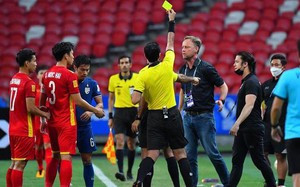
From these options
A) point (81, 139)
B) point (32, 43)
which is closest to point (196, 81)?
point (81, 139)

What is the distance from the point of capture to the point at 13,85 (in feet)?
35.0

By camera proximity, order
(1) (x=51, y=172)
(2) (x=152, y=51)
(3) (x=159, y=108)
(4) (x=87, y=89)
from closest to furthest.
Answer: (2) (x=152, y=51) → (3) (x=159, y=108) → (1) (x=51, y=172) → (4) (x=87, y=89)

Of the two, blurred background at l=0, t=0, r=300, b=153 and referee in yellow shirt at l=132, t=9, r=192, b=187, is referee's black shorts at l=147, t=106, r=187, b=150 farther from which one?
blurred background at l=0, t=0, r=300, b=153

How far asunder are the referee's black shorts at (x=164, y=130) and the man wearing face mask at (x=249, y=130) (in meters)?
0.96

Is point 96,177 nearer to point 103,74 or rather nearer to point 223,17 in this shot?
point 103,74

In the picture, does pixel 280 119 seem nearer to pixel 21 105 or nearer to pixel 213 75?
pixel 213 75

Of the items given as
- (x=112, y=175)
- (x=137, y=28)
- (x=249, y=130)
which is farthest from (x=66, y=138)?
(x=137, y=28)

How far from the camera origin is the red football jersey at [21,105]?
1059 centimetres

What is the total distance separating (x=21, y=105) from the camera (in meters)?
10.6

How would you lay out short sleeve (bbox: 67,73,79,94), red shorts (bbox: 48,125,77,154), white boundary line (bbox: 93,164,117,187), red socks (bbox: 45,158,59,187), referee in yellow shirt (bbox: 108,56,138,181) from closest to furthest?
short sleeve (bbox: 67,73,79,94), red shorts (bbox: 48,125,77,154), red socks (bbox: 45,158,59,187), white boundary line (bbox: 93,164,117,187), referee in yellow shirt (bbox: 108,56,138,181)

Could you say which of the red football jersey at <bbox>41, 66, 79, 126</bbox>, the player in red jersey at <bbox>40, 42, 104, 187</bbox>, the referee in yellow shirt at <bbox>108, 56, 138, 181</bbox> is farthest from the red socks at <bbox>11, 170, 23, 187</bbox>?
the referee in yellow shirt at <bbox>108, 56, 138, 181</bbox>

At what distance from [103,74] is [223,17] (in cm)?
540

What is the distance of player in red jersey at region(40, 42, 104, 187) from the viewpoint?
34.2 feet

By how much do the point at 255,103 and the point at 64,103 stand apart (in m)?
2.91
